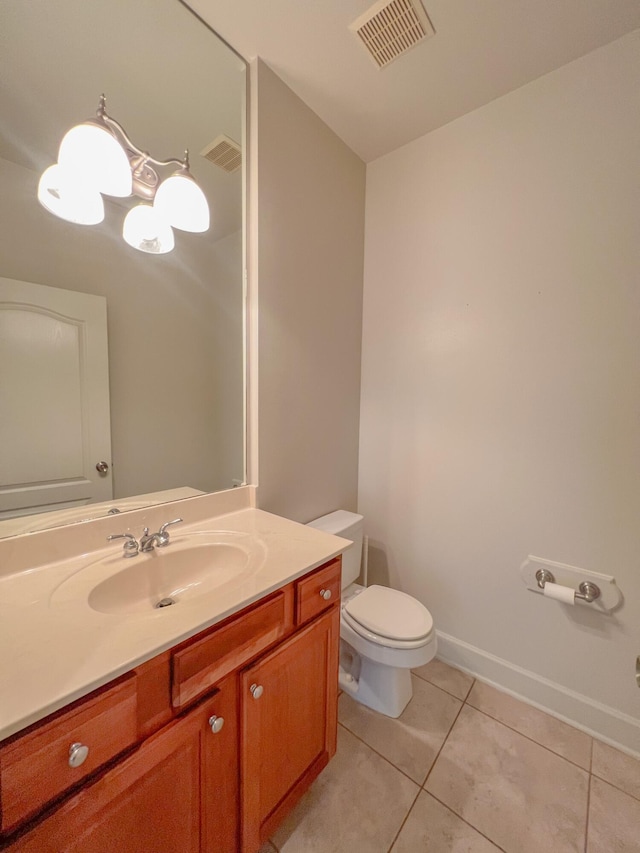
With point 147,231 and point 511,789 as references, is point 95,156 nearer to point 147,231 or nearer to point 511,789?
point 147,231

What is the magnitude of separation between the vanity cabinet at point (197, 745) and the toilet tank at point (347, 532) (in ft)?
1.80

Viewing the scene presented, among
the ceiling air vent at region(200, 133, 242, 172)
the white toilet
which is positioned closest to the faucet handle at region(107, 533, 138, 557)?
the white toilet

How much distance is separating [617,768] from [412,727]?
731 millimetres

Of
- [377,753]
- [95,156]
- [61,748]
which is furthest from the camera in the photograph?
Result: [377,753]

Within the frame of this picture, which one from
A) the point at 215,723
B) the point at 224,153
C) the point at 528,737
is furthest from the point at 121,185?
the point at 528,737

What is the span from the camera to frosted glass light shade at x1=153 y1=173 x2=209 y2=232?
43.9 inches

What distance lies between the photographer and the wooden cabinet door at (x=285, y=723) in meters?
0.80

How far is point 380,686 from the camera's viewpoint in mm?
1412

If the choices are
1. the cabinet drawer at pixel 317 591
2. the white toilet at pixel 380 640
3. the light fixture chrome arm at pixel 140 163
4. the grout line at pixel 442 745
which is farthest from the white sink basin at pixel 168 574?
the light fixture chrome arm at pixel 140 163

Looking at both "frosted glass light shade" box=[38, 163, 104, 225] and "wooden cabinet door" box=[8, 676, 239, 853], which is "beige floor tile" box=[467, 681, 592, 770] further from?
"frosted glass light shade" box=[38, 163, 104, 225]

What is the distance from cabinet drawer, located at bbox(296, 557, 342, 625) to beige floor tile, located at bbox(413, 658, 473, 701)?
977 millimetres

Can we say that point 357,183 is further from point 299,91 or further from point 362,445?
point 362,445

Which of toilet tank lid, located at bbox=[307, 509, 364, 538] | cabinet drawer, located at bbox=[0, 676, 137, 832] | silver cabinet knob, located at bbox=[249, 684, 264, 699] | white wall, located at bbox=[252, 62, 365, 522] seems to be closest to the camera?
cabinet drawer, located at bbox=[0, 676, 137, 832]

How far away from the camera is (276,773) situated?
884mm
